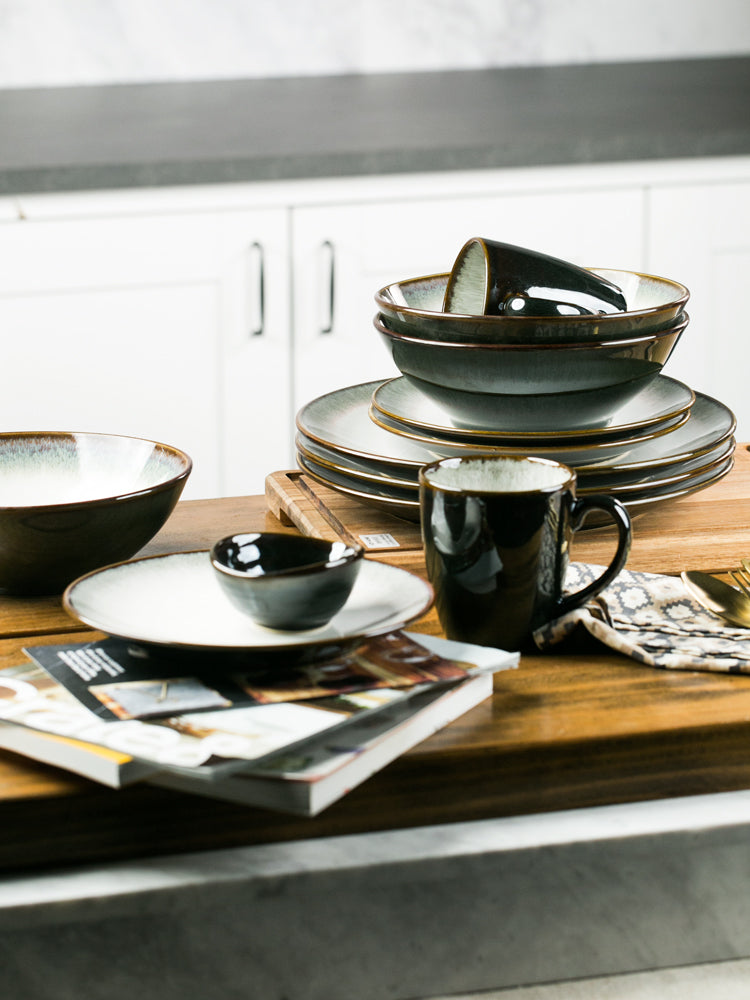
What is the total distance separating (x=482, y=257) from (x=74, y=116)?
181 cm

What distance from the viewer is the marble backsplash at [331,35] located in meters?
2.98

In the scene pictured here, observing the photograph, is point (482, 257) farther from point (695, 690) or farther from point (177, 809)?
point (177, 809)

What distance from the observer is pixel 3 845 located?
25.6 inches

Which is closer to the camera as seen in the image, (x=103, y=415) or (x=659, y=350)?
A: (x=659, y=350)

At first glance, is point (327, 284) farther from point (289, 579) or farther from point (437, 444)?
point (289, 579)

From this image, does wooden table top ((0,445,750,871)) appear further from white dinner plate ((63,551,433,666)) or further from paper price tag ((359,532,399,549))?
paper price tag ((359,532,399,549))

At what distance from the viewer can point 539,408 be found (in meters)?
1.01

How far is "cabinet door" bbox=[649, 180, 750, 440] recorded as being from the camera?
7.91 feet

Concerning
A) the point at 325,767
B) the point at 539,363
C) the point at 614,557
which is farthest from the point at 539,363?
the point at 325,767

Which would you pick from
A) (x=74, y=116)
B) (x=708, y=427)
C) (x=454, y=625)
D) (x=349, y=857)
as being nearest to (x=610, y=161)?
(x=74, y=116)

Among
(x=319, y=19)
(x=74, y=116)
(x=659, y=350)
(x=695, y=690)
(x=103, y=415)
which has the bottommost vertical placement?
(x=103, y=415)

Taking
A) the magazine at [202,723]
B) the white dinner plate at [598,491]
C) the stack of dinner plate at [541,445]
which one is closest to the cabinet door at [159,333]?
the stack of dinner plate at [541,445]

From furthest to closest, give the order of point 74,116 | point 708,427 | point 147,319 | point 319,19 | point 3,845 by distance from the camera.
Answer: point 319,19
point 74,116
point 147,319
point 708,427
point 3,845

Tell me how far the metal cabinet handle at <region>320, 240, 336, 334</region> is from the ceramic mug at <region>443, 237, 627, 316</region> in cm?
127
